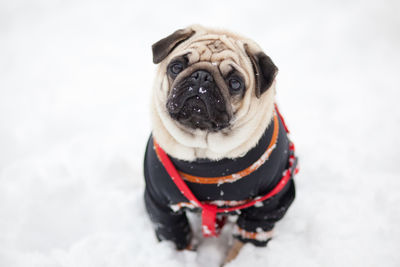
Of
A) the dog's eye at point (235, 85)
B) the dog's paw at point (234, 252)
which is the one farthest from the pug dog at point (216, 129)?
the dog's paw at point (234, 252)

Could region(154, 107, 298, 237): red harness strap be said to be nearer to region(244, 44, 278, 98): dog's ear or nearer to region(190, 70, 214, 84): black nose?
region(190, 70, 214, 84): black nose

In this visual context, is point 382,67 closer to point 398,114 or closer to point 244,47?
point 398,114

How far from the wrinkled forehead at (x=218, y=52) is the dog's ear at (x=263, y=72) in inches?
4.4

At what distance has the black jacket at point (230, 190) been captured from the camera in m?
2.67

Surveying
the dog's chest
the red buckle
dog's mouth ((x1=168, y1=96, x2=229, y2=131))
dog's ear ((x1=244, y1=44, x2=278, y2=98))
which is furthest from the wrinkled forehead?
the red buckle

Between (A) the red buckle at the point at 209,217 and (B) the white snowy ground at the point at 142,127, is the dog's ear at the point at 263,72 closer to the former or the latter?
(A) the red buckle at the point at 209,217

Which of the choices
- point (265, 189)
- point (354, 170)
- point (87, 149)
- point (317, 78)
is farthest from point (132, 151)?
point (317, 78)

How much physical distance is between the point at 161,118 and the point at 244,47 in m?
0.91

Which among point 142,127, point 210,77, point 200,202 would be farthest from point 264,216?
point 142,127

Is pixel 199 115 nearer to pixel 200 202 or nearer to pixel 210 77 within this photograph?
pixel 210 77

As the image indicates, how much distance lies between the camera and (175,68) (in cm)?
257

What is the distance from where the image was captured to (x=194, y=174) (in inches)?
107

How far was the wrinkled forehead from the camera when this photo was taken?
2494mm

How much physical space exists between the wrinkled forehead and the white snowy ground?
1884 mm
